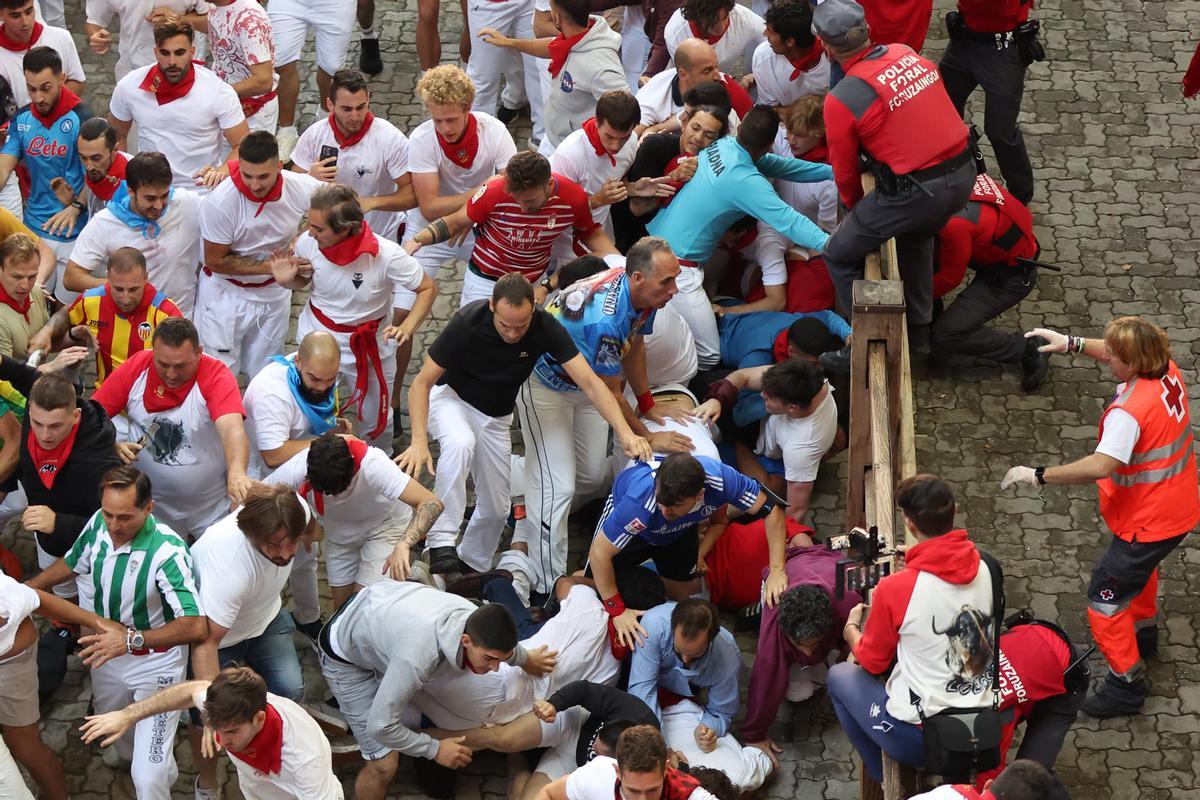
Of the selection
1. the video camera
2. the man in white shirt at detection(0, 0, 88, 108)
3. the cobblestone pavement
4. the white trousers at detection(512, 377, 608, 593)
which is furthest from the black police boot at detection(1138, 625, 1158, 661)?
the man in white shirt at detection(0, 0, 88, 108)

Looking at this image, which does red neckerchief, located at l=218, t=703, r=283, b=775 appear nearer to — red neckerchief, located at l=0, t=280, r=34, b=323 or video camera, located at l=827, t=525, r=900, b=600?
video camera, located at l=827, t=525, r=900, b=600

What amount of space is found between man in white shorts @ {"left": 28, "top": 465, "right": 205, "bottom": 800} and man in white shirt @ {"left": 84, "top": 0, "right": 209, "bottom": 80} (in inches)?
168

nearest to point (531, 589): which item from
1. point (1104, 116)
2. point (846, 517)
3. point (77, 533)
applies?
point (846, 517)

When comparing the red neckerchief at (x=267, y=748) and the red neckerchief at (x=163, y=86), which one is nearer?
the red neckerchief at (x=267, y=748)

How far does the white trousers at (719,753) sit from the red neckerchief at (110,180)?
4.10 metres

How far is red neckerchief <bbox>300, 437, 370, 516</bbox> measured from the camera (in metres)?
6.47

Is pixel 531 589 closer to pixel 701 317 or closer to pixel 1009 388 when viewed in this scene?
pixel 701 317

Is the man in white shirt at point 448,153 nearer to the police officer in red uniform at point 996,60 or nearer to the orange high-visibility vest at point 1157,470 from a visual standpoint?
the police officer in red uniform at point 996,60

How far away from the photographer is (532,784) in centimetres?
618

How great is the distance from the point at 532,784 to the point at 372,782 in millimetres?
663

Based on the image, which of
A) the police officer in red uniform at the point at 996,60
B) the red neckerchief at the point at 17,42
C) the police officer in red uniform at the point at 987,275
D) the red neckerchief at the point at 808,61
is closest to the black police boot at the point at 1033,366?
the police officer in red uniform at the point at 987,275

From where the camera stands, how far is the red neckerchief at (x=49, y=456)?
20.7 ft

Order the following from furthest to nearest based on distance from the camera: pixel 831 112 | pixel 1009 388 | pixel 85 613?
1. pixel 1009 388
2. pixel 831 112
3. pixel 85 613

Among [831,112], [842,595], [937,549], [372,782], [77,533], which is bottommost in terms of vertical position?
[372,782]
